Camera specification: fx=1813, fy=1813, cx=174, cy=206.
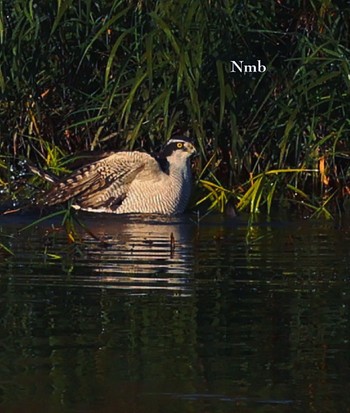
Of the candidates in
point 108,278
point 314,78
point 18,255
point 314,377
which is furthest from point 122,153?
point 314,377

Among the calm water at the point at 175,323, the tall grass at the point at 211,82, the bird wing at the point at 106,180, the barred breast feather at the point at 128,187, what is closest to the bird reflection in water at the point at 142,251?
the calm water at the point at 175,323

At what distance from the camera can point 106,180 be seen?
494 inches

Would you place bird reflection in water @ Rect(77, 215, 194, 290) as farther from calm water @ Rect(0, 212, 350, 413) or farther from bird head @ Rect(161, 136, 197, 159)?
bird head @ Rect(161, 136, 197, 159)

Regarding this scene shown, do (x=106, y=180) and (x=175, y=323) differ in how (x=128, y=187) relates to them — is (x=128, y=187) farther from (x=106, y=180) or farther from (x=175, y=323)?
(x=175, y=323)

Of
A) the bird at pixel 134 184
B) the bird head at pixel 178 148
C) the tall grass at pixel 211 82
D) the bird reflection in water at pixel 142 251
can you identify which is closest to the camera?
the bird reflection in water at pixel 142 251

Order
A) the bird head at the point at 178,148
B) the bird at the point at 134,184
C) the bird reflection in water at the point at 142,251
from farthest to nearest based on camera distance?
the bird at the point at 134,184 → the bird head at the point at 178,148 → the bird reflection in water at the point at 142,251

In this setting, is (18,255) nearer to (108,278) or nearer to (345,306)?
(108,278)

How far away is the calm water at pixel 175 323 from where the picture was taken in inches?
222

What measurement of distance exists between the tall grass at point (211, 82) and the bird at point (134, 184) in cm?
17

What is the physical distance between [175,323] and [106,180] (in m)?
5.57

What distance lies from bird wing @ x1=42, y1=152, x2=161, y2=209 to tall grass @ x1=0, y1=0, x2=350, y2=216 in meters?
0.21

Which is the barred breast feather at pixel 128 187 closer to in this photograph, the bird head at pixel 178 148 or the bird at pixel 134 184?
the bird at pixel 134 184

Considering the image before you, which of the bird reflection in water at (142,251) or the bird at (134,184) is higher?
the bird at (134,184)

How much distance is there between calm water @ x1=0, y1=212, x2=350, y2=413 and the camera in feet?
18.5
